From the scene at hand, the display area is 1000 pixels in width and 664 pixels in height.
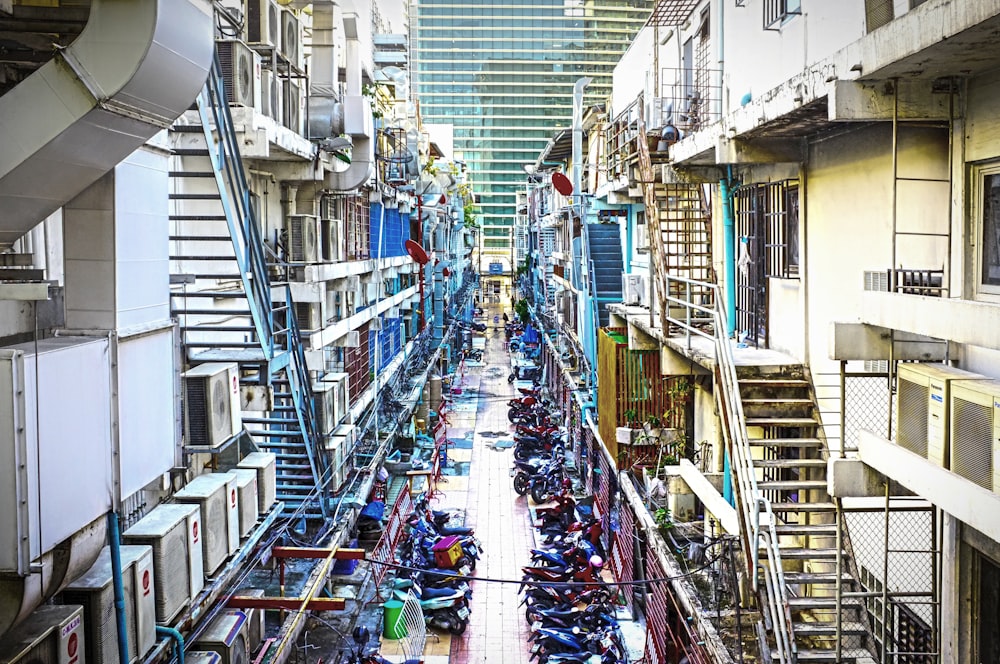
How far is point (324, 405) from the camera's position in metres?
15.8

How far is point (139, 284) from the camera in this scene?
→ 6.98 metres

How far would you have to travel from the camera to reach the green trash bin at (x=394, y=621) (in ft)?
52.5

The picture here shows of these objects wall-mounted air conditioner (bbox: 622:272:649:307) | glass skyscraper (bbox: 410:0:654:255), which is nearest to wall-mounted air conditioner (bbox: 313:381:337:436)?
wall-mounted air conditioner (bbox: 622:272:649:307)

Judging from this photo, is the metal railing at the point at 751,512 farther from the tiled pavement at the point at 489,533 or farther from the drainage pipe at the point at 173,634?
the tiled pavement at the point at 489,533

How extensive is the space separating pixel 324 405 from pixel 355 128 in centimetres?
469

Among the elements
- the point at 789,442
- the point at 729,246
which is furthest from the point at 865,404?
the point at 729,246

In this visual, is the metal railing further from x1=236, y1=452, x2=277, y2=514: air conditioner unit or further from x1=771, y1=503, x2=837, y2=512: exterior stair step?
x1=236, y1=452, x2=277, y2=514: air conditioner unit

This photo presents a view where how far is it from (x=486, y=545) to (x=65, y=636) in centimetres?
1661

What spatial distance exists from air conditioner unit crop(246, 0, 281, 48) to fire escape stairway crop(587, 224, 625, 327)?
12423 mm

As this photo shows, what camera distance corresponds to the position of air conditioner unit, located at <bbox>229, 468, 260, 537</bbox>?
30.8 feet

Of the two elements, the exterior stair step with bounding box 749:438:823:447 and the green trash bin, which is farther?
the green trash bin

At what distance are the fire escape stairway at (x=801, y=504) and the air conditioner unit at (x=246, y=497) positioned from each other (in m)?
4.98

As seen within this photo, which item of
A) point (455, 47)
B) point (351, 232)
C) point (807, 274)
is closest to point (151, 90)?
point (807, 274)

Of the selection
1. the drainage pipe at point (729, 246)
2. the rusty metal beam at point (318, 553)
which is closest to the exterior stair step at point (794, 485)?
the drainage pipe at point (729, 246)
